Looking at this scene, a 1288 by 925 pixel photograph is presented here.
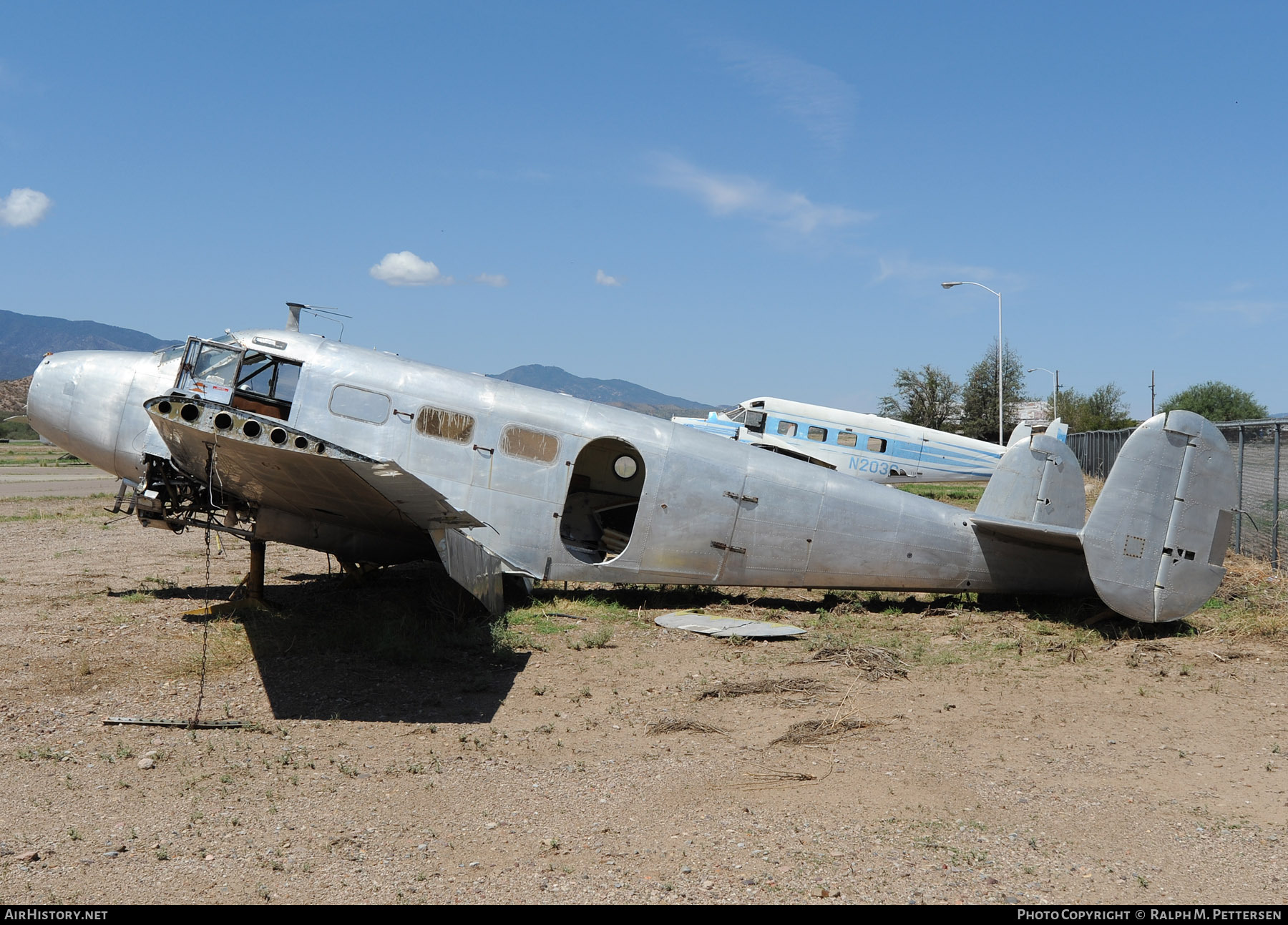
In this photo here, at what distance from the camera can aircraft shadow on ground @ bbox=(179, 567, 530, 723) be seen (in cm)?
737

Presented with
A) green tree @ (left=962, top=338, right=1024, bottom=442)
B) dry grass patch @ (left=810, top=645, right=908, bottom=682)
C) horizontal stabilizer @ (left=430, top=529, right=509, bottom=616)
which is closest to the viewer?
horizontal stabilizer @ (left=430, top=529, right=509, bottom=616)

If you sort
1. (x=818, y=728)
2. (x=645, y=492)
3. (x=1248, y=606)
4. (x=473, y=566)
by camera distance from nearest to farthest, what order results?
(x=818, y=728)
(x=473, y=566)
(x=645, y=492)
(x=1248, y=606)

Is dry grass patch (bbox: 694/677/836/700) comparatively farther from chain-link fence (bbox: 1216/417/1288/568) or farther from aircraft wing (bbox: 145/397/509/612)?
chain-link fence (bbox: 1216/417/1288/568)

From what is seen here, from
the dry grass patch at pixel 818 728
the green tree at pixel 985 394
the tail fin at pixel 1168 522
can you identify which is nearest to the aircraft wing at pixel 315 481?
the dry grass patch at pixel 818 728

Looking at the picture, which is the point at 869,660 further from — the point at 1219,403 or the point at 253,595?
the point at 1219,403

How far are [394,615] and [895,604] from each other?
22.4ft

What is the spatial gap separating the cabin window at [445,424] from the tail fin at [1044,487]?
6.84 m

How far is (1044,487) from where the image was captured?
1085 cm

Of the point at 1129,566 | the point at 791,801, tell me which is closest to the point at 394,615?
the point at 791,801

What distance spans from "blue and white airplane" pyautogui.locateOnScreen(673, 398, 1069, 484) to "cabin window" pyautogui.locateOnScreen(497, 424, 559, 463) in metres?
14.8

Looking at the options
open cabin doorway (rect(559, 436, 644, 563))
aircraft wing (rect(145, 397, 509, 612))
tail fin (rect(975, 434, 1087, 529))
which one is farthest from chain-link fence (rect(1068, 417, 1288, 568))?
aircraft wing (rect(145, 397, 509, 612))

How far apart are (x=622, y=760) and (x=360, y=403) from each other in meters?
6.11

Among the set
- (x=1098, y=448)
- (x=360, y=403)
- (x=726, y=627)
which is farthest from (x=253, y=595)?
(x=1098, y=448)

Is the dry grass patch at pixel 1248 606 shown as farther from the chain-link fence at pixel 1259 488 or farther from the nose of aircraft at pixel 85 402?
the nose of aircraft at pixel 85 402
